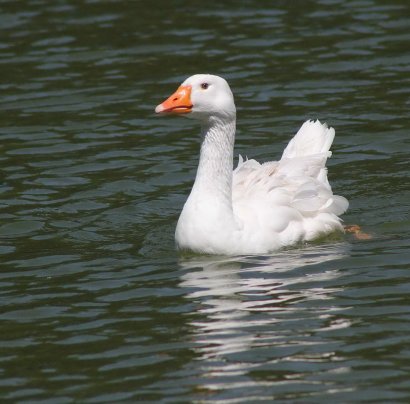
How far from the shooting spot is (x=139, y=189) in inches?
Answer: 576

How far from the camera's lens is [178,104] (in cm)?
1166

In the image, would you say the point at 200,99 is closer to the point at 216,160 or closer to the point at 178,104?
the point at 178,104

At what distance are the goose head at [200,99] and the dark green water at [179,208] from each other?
145cm

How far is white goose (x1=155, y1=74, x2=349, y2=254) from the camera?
38.7 ft

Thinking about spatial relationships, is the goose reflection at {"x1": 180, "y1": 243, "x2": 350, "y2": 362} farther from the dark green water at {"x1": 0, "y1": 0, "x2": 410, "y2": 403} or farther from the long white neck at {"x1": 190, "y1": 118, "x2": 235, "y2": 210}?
the long white neck at {"x1": 190, "y1": 118, "x2": 235, "y2": 210}

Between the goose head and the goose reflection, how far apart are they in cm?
143

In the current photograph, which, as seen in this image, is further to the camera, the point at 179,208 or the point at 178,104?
the point at 179,208

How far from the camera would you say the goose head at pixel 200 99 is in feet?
38.3

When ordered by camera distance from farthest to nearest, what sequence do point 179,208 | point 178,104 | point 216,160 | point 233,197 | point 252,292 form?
point 179,208
point 233,197
point 216,160
point 178,104
point 252,292

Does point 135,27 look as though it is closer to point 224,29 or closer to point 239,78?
point 224,29

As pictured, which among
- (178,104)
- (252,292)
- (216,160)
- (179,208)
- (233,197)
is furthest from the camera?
(179,208)

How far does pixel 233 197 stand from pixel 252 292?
90.0 inches

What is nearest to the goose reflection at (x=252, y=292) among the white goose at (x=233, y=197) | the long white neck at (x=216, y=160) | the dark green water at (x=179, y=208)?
the dark green water at (x=179, y=208)

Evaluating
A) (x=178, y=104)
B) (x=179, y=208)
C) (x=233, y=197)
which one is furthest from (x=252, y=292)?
(x=179, y=208)
